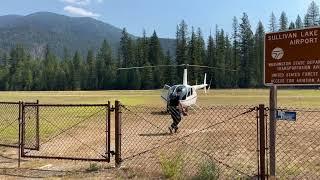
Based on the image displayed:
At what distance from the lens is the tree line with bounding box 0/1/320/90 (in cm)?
13175

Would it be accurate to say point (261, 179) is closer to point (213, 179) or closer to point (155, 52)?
point (213, 179)

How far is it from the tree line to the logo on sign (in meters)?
112

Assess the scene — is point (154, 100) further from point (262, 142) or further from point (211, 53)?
point (211, 53)

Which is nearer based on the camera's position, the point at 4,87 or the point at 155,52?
the point at 155,52

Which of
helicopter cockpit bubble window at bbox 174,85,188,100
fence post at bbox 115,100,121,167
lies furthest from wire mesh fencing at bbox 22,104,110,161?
helicopter cockpit bubble window at bbox 174,85,188,100

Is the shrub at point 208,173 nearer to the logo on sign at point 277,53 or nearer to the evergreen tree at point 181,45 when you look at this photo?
the logo on sign at point 277,53

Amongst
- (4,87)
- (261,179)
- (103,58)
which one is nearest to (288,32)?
(261,179)

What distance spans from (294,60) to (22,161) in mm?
7054

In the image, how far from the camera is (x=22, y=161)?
13031mm

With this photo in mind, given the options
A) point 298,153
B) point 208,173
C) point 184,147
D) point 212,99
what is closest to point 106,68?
point 212,99

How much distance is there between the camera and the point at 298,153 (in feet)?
43.2

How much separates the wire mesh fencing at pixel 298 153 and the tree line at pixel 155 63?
104823 millimetres

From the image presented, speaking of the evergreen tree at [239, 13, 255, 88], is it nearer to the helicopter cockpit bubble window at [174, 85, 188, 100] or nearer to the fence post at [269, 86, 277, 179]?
the helicopter cockpit bubble window at [174, 85, 188, 100]

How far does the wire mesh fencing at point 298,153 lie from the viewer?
10734 mm
